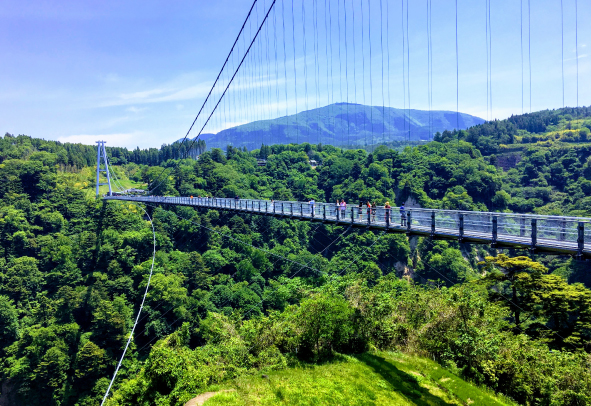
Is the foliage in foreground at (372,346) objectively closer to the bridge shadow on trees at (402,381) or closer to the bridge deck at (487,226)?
the bridge shadow on trees at (402,381)

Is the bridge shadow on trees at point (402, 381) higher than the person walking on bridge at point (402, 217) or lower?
lower

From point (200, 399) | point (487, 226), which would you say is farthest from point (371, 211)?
point (200, 399)

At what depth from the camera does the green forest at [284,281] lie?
13.6m

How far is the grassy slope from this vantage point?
10.9 m

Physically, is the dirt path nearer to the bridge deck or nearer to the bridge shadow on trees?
the bridge shadow on trees

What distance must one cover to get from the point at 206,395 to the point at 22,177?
69.9m

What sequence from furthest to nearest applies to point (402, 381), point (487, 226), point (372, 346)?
point (372, 346), point (402, 381), point (487, 226)

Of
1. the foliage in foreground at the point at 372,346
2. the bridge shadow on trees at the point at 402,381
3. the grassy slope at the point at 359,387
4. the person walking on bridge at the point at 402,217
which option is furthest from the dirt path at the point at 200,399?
the person walking on bridge at the point at 402,217

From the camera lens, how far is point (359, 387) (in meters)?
11.9

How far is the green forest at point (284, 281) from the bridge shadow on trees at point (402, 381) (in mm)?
783

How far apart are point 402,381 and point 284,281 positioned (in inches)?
1032

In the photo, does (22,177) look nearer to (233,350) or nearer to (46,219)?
(46,219)

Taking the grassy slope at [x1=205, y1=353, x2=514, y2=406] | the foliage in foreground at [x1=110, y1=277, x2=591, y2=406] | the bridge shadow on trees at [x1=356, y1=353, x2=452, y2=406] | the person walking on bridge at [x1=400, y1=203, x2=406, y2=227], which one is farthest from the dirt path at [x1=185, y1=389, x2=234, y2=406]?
the person walking on bridge at [x1=400, y1=203, x2=406, y2=227]

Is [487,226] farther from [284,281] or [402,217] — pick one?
[284,281]
